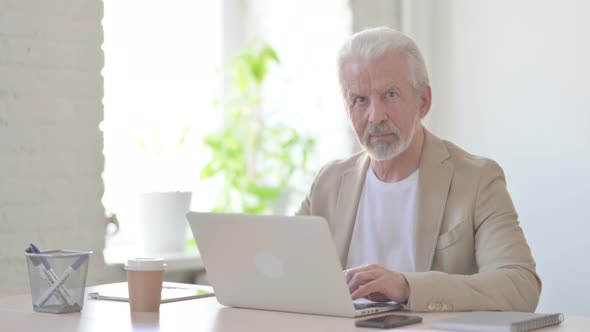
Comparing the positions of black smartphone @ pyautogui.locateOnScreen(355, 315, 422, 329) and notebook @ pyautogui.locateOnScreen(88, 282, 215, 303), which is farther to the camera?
notebook @ pyautogui.locateOnScreen(88, 282, 215, 303)

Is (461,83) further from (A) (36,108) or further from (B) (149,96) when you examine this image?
(A) (36,108)

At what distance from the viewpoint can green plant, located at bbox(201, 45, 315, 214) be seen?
3.77 meters

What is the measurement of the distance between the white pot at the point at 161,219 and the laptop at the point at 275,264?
1.32 metres

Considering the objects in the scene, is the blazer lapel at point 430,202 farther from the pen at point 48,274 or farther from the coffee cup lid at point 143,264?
the pen at point 48,274

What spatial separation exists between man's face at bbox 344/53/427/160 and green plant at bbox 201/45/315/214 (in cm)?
131

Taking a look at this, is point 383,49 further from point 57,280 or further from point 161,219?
point 161,219

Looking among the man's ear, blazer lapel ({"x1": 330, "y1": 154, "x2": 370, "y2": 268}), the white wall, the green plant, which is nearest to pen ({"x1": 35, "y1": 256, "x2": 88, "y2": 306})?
blazer lapel ({"x1": 330, "y1": 154, "x2": 370, "y2": 268})

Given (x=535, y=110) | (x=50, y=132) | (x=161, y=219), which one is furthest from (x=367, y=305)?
(x=535, y=110)

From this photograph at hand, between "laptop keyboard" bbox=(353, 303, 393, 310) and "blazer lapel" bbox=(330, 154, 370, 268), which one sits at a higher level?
"blazer lapel" bbox=(330, 154, 370, 268)

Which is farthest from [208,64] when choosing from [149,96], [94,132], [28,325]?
[28,325]

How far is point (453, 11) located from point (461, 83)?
0.31 metres

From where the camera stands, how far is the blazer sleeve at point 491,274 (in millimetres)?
1963

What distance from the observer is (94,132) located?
304cm

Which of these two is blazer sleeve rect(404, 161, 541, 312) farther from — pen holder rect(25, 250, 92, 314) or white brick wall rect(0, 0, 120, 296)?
white brick wall rect(0, 0, 120, 296)
